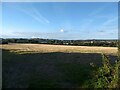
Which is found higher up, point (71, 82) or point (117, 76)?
point (117, 76)

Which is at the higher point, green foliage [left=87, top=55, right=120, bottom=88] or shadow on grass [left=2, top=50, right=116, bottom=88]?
green foliage [left=87, top=55, right=120, bottom=88]

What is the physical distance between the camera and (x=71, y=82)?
49.6 feet

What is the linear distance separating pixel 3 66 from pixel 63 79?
5.41 m

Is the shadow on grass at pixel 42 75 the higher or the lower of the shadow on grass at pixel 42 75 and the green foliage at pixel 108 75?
the lower

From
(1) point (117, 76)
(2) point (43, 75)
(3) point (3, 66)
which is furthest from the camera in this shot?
(3) point (3, 66)

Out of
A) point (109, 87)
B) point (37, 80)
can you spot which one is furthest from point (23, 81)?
point (109, 87)

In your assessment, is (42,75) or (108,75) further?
(42,75)

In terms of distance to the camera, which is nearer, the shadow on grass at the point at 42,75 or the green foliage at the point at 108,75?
the green foliage at the point at 108,75

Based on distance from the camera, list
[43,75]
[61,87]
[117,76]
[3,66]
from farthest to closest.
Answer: [3,66]
[43,75]
[61,87]
[117,76]

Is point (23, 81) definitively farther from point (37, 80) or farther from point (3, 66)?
point (3, 66)

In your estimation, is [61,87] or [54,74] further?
[54,74]

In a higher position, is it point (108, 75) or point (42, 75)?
point (108, 75)

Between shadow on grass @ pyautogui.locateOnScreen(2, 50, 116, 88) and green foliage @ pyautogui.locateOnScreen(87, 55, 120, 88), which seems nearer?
green foliage @ pyautogui.locateOnScreen(87, 55, 120, 88)

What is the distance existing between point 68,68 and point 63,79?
3.04 metres
